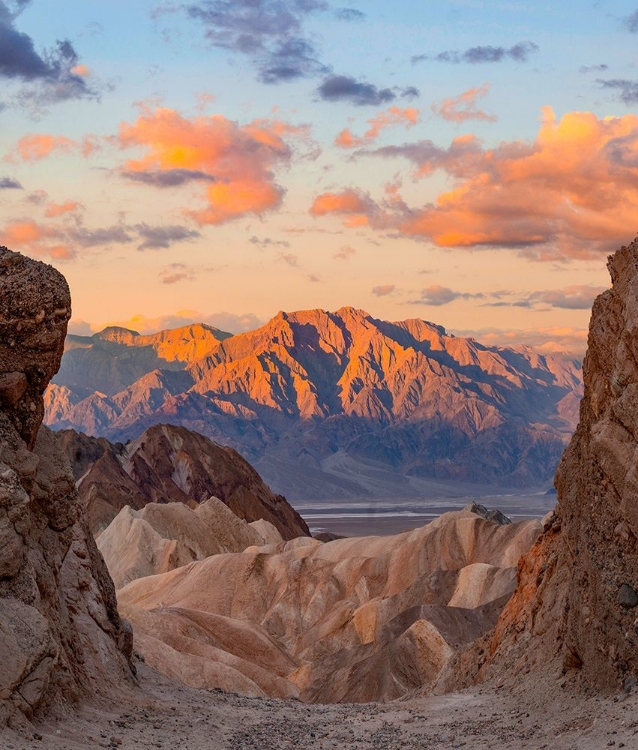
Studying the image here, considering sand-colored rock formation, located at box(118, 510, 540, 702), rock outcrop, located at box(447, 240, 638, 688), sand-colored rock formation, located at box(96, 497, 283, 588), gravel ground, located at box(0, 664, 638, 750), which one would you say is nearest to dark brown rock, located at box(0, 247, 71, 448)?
gravel ground, located at box(0, 664, 638, 750)

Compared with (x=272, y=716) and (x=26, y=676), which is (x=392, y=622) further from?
(x=26, y=676)

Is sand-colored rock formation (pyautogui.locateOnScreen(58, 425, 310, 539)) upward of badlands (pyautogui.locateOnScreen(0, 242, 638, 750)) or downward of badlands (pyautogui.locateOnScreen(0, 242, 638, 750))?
downward

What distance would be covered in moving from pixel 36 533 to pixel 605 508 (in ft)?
35.4

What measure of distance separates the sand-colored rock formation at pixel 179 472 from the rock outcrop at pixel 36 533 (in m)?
102

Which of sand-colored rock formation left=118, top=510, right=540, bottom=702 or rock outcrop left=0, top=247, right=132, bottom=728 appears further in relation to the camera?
sand-colored rock formation left=118, top=510, right=540, bottom=702

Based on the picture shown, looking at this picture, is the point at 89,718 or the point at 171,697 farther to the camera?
the point at 171,697

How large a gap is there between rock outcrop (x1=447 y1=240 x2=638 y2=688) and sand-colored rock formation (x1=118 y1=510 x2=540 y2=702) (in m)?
13.7

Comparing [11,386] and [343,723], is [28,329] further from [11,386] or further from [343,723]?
[343,723]

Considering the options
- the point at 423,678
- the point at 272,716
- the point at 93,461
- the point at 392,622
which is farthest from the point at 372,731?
the point at 93,461

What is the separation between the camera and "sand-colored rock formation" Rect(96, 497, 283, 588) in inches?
3241

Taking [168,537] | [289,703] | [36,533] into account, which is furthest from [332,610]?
[36,533]

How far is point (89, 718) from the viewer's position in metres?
17.4

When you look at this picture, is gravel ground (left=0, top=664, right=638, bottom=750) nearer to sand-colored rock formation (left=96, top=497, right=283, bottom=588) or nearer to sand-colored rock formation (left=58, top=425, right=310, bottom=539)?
sand-colored rock formation (left=96, top=497, right=283, bottom=588)

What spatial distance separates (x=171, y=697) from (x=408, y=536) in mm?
61690
